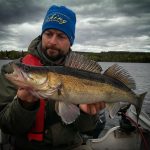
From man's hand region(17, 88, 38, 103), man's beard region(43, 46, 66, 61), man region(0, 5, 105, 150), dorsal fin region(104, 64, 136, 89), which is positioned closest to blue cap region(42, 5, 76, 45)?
man region(0, 5, 105, 150)

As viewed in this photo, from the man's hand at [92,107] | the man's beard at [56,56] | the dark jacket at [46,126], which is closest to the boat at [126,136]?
the dark jacket at [46,126]

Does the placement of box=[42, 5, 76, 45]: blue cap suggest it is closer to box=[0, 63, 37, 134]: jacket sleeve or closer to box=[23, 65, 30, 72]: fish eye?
box=[0, 63, 37, 134]: jacket sleeve

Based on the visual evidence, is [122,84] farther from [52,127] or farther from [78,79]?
[52,127]

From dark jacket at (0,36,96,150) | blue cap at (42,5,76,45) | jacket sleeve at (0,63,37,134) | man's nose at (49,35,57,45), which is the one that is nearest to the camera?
jacket sleeve at (0,63,37,134)

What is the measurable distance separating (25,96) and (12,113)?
489mm

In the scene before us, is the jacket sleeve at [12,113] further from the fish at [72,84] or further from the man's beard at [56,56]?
the man's beard at [56,56]

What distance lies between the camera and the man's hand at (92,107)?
378 centimetres

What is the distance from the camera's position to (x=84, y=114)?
4129mm

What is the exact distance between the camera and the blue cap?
→ 4.91 m

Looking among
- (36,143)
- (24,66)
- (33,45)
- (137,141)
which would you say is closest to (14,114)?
(36,143)

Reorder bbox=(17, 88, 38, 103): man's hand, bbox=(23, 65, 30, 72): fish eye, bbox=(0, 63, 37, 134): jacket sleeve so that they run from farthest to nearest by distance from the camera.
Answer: bbox=(0, 63, 37, 134): jacket sleeve
bbox=(17, 88, 38, 103): man's hand
bbox=(23, 65, 30, 72): fish eye

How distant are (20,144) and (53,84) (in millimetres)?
1628

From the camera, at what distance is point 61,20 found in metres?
5.07

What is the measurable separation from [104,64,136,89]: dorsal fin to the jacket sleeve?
3.87ft
